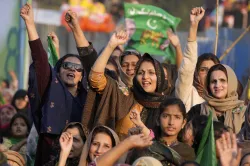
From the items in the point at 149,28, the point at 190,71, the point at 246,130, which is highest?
the point at 149,28

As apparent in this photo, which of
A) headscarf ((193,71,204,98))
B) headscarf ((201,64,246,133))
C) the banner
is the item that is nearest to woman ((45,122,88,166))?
headscarf ((201,64,246,133))

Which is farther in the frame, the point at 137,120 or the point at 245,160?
the point at 137,120

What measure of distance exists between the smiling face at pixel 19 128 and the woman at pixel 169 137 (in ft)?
11.2

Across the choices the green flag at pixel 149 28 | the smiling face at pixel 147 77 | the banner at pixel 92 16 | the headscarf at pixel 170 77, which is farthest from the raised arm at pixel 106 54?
the banner at pixel 92 16

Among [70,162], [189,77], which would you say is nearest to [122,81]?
[189,77]

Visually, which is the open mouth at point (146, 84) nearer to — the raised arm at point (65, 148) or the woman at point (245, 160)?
the raised arm at point (65, 148)

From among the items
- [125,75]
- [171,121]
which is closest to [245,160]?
[171,121]

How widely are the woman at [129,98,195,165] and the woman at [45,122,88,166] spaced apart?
46 centimetres

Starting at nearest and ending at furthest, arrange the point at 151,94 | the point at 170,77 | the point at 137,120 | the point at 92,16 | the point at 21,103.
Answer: the point at 137,120 → the point at 151,94 → the point at 170,77 → the point at 21,103 → the point at 92,16

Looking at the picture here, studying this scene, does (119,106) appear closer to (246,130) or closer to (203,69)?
(246,130)

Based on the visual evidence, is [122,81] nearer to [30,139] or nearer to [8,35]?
[30,139]

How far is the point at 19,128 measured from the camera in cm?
1330

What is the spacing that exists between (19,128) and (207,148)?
162 inches

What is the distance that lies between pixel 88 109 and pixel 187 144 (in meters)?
1.09
